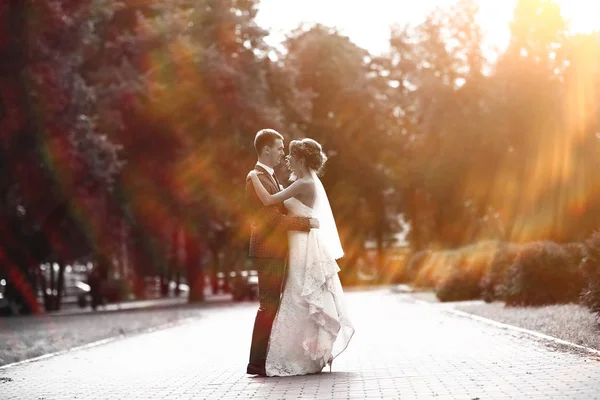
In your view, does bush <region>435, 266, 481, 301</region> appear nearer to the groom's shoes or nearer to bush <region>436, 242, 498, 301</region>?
bush <region>436, 242, 498, 301</region>

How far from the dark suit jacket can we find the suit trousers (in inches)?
4.1

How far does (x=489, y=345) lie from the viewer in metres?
14.4

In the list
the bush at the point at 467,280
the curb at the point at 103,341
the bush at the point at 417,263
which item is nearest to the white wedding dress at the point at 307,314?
the curb at the point at 103,341

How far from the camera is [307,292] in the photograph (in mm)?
11359

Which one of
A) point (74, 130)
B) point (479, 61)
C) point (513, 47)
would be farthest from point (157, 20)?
point (479, 61)

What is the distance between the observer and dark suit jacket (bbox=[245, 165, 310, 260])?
1147 centimetres

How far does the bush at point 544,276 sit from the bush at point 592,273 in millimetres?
6807

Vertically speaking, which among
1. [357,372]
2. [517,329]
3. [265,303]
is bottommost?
[357,372]

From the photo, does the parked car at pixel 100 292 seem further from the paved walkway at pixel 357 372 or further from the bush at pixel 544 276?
the paved walkway at pixel 357 372

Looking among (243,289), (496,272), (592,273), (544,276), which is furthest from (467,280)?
(592,273)

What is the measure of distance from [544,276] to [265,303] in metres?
13.3

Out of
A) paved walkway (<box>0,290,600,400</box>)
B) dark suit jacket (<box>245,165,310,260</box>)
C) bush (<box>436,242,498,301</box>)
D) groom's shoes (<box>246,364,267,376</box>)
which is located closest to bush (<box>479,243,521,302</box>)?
bush (<box>436,242,498,301</box>)

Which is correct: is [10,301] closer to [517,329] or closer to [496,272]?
[496,272]

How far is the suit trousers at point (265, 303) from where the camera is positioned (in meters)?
11.3
